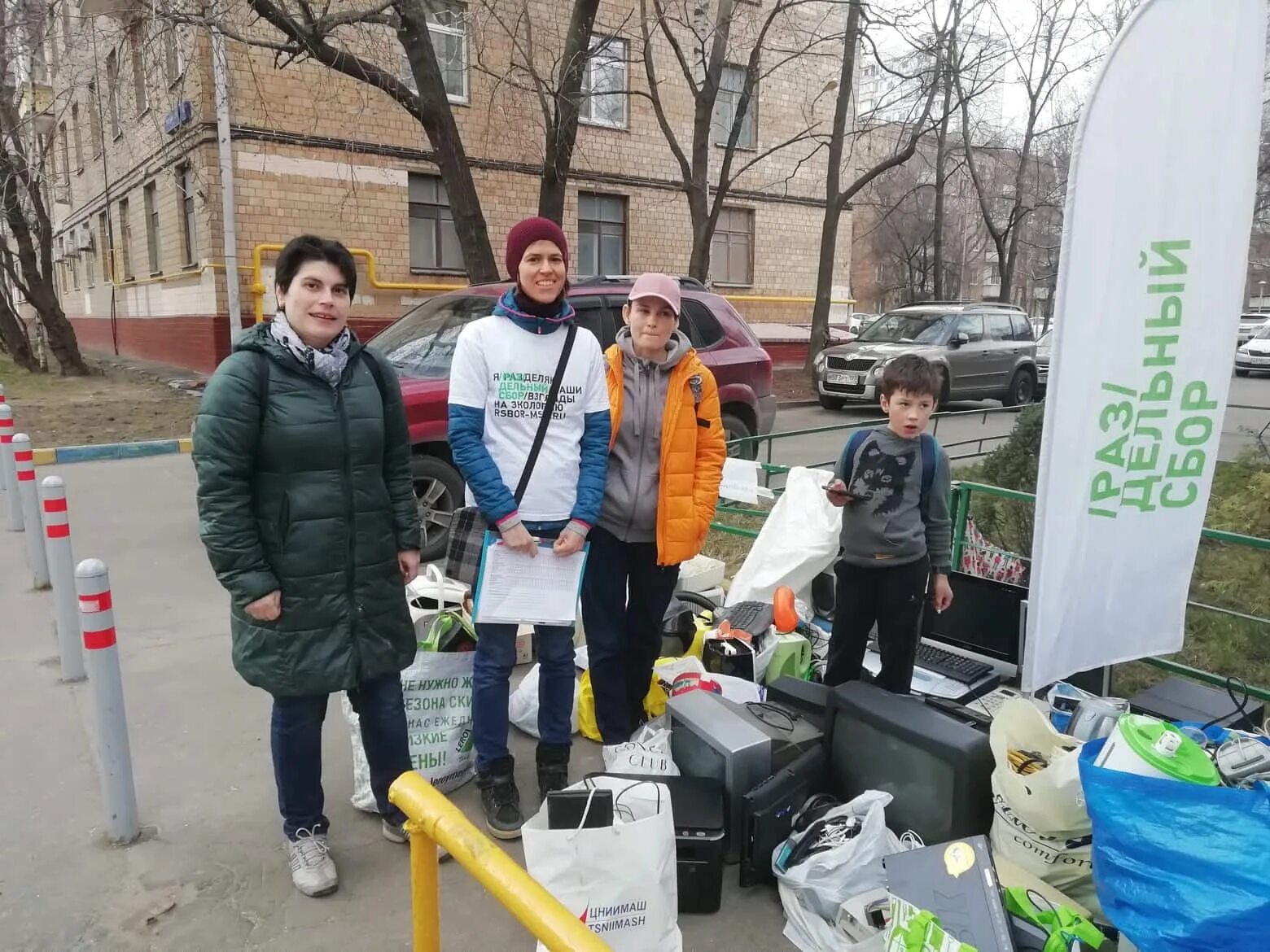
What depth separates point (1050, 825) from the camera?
8.27 ft

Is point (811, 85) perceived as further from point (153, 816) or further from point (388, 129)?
point (153, 816)

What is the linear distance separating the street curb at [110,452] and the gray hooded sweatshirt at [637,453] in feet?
28.3

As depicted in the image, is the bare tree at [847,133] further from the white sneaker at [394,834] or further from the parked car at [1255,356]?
the white sneaker at [394,834]

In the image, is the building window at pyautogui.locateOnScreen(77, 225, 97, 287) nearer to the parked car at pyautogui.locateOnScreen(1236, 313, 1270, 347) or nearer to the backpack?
the backpack

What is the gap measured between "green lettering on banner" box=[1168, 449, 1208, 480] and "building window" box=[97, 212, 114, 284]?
2496 cm

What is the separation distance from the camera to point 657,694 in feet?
12.4

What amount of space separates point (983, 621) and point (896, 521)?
1.21 meters

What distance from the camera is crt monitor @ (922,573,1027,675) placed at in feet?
13.4

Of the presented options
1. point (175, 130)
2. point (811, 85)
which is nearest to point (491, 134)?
point (175, 130)

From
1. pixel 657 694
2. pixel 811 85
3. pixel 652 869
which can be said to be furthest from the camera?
pixel 811 85

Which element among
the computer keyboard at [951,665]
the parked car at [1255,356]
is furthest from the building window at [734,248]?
the computer keyboard at [951,665]

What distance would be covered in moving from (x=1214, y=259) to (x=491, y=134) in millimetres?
16263

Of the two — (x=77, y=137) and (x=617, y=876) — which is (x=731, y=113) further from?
(x=617, y=876)

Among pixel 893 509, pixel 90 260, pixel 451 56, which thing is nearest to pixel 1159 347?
pixel 893 509
